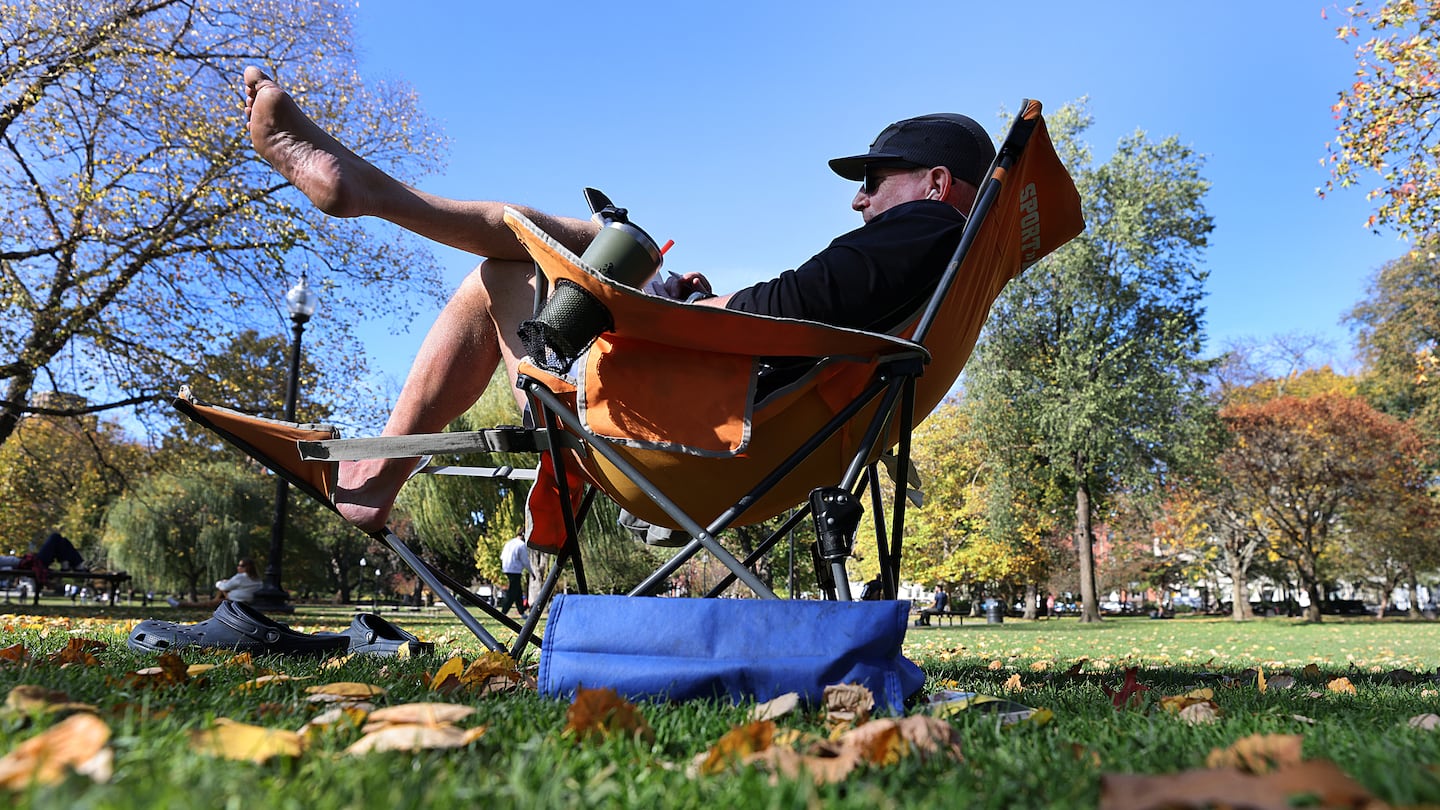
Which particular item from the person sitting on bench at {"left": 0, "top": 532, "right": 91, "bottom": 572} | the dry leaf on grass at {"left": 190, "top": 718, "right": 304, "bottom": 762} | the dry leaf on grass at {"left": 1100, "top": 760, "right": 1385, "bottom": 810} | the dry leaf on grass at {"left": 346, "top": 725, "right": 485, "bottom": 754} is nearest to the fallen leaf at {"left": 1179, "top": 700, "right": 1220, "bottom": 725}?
the dry leaf on grass at {"left": 1100, "top": 760, "right": 1385, "bottom": 810}

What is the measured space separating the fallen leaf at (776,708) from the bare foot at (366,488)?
1528 millimetres

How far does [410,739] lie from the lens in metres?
1.12

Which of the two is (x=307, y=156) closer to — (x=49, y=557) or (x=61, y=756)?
(x=61, y=756)

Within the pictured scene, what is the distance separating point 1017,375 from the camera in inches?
897

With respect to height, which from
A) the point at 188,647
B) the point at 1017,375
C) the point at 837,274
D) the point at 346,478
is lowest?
the point at 188,647

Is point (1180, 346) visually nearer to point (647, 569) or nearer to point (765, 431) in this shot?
point (647, 569)

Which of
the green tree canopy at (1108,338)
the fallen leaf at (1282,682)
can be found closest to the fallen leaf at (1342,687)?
the fallen leaf at (1282,682)

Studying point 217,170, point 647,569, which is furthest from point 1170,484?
point 217,170

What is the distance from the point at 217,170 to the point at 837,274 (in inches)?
580

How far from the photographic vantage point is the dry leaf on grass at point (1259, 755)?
106 cm

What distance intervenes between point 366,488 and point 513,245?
3.10 feet

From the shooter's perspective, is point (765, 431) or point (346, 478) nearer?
point (765, 431)

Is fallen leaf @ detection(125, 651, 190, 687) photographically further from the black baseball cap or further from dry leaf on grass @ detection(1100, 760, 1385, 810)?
the black baseball cap

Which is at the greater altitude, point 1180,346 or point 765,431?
point 1180,346
